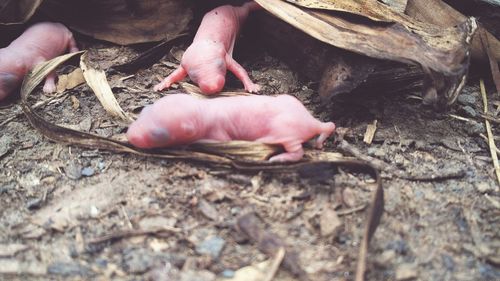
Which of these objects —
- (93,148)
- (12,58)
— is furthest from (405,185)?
(12,58)

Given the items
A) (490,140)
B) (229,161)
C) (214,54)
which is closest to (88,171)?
(229,161)

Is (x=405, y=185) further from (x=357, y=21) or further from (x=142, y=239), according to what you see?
(x=142, y=239)

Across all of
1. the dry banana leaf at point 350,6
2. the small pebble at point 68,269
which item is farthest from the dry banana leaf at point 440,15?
the small pebble at point 68,269

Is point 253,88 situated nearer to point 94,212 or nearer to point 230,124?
point 230,124

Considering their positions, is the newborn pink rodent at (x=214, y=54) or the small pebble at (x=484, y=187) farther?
the newborn pink rodent at (x=214, y=54)

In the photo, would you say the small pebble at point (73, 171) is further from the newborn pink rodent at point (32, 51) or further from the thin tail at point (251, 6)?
the thin tail at point (251, 6)
